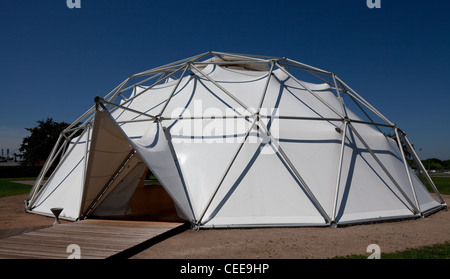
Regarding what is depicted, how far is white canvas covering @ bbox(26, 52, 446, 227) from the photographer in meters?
12.2

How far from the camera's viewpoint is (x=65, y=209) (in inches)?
562

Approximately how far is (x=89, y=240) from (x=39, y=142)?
60086 mm

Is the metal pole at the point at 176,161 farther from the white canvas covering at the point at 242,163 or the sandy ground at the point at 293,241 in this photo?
the sandy ground at the point at 293,241

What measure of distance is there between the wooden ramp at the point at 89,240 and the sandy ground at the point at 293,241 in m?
0.39

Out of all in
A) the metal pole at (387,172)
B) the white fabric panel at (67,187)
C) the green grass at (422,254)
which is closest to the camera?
the green grass at (422,254)

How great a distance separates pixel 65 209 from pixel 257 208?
895 centimetres

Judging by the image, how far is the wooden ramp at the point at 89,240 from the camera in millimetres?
8016

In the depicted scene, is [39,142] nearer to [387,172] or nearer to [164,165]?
[164,165]

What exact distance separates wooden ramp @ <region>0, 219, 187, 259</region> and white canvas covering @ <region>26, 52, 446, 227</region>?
5.56ft

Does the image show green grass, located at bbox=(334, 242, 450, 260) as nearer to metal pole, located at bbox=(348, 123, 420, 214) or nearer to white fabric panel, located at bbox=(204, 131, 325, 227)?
white fabric panel, located at bbox=(204, 131, 325, 227)

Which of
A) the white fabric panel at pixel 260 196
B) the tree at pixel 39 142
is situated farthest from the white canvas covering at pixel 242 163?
the tree at pixel 39 142

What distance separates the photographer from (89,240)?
9344 millimetres
